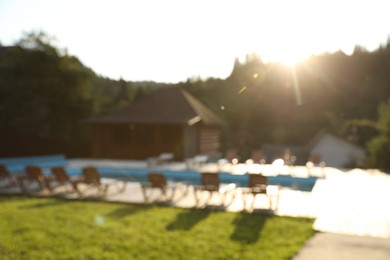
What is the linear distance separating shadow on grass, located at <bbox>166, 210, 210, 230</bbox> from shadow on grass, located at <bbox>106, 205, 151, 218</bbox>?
3.68 ft

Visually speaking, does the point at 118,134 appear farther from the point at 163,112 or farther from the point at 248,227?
the point at 248,227

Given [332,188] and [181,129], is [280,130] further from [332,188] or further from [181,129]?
[332,188]

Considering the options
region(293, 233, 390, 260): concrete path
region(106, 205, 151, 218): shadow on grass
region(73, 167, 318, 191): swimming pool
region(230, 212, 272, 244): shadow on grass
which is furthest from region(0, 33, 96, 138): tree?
region(293, 233, 390, 260): concrete path

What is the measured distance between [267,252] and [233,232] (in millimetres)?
1398

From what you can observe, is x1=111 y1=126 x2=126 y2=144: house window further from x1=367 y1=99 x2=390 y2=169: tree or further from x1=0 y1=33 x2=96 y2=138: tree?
x1=367 y1=99 x2=390 y2=169: tree

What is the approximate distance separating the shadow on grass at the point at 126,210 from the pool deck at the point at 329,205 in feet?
1.88

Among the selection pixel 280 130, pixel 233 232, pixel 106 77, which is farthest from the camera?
pixel 106 77

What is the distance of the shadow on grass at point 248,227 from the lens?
7473 mm

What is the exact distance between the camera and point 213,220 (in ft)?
29.5

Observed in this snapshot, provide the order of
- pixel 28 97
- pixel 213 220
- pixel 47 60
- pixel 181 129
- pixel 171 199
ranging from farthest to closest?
pixel 47 60 → pixel 28 97 → pixel 181 129 → pixel 171 199 → pixel 213 220

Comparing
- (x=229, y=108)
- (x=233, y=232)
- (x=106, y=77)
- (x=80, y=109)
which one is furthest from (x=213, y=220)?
(x=106, y=77)

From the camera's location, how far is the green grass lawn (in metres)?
6.49

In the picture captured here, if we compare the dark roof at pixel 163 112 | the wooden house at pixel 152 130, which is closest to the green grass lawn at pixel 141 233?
the wooden house at pixel 152 130

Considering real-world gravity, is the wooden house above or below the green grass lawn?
above
